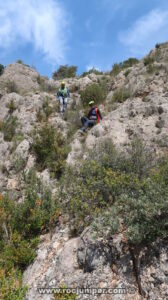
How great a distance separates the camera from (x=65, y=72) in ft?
73.3

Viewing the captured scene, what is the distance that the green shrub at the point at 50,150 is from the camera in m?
7.94

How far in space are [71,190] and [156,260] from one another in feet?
9.23

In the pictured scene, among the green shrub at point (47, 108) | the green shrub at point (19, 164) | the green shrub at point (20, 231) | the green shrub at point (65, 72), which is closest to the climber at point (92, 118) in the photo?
the green shrub at point (47, 108)

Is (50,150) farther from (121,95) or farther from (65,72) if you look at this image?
(65,72)

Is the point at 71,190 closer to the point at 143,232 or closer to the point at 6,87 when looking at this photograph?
the point at 143,232

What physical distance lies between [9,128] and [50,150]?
305cm

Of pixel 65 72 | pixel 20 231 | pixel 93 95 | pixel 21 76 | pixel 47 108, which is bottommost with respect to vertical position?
pixel 20 231

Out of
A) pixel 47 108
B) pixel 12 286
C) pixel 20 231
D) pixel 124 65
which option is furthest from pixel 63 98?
pixel 12 286

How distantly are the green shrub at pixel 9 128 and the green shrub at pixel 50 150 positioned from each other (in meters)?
1.63

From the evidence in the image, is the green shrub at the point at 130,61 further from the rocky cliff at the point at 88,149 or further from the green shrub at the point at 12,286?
the green shrub at the point at 12,286

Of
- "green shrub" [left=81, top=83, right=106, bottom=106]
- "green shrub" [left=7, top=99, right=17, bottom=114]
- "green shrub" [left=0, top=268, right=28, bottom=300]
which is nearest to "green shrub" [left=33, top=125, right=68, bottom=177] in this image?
"green shrub" [left=0, top=268, right=28, bottom=300]

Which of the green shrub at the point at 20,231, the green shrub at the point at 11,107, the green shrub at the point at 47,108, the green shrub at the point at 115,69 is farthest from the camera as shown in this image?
the green shrub at the point at 115,69

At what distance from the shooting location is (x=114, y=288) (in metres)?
3.93

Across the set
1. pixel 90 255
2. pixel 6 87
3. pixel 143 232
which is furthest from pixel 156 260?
pixel 6 87
